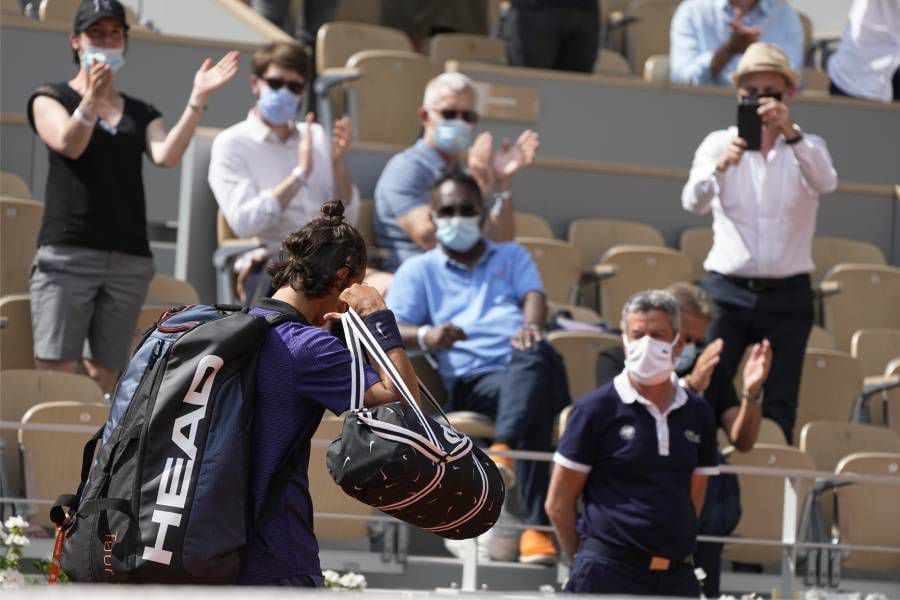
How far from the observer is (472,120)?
316 inches

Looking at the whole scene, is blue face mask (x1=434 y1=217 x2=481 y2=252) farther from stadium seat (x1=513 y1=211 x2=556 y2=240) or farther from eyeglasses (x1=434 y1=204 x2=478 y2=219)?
stadium seat (x1=513 y1=211 x2=556 y2=240)

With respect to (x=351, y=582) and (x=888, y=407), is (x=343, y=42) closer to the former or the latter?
(x=888, y=407)

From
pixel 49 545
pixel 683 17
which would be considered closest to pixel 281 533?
pixel 49 545

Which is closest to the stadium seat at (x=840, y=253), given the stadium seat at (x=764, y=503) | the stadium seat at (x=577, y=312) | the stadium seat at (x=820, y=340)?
the stadium seat at (x=820, y=340)

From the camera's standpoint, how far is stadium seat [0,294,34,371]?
6.75 metres

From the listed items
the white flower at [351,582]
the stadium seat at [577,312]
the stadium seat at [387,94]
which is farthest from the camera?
the stadium seat at [387,94]

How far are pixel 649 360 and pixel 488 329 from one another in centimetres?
145

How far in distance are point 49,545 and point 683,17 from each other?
524 centimetres

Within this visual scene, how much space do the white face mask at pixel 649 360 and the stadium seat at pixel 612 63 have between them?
576 cm

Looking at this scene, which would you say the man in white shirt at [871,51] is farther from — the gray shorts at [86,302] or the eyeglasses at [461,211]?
the gray shorts at [86,302]

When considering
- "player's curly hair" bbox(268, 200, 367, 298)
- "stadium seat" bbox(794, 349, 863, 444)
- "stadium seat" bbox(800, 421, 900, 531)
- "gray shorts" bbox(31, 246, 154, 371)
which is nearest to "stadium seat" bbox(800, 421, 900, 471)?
"stadium seat" bbox(800, 421, 900, 531)

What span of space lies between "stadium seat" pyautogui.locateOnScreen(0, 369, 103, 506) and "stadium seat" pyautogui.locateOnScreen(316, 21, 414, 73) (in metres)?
3.88

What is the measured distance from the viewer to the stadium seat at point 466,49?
34.2 feet

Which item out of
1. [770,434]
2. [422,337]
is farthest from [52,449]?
[770,434]
